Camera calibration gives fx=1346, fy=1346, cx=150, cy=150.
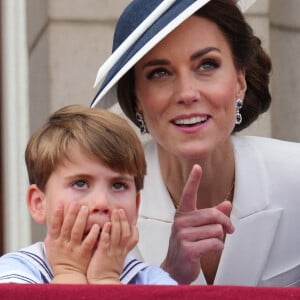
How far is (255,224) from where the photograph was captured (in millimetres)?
3250

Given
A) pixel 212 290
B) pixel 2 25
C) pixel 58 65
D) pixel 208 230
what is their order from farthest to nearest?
pixel 2 25, pixel 58 65, pixel 208 230, pixel 212 290

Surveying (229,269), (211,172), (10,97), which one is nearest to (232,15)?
(211,172)

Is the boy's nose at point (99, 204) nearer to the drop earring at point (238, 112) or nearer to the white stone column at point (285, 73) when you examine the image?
the drop earring at point (238, 112)

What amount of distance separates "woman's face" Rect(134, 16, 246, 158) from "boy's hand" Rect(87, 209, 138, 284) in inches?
19.0

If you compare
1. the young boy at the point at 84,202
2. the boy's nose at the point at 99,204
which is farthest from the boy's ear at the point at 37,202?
the boy's nose at the point at 99,204

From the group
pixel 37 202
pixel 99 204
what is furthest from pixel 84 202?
pixel 37 202

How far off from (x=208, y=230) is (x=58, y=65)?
1688 millimetres

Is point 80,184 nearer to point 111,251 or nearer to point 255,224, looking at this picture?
point 111,251

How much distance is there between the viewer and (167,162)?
330 centimetres

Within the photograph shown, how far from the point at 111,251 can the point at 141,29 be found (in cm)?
61

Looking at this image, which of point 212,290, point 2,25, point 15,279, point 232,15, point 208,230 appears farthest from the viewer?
point 2,25

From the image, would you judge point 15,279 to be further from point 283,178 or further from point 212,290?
point 283,178

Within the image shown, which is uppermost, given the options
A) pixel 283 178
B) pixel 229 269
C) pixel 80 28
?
pixel 80 28

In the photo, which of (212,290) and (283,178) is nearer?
(212,290)
